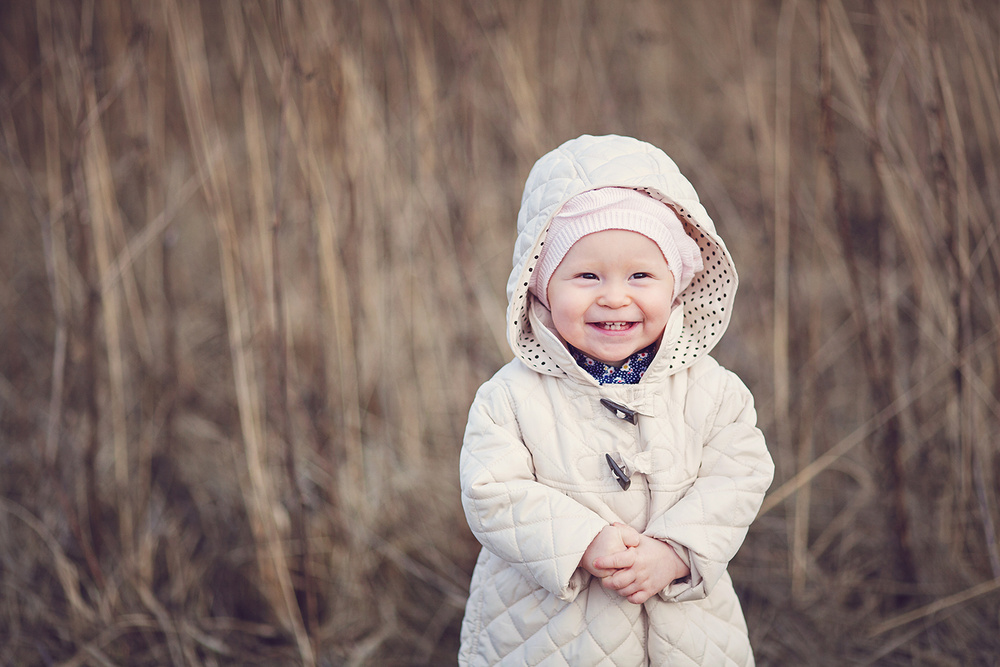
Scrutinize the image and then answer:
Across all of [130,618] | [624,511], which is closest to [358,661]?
[130,618]

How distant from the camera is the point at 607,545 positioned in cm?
124

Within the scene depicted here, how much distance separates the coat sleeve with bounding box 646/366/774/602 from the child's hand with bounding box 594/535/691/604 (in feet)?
0.06

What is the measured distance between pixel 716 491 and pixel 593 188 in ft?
1.79

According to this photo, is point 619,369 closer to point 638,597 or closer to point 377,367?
point 638,597

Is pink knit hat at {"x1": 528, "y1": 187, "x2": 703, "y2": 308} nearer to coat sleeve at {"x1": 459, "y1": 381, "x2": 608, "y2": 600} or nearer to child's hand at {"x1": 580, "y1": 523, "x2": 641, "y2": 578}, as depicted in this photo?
coat sleeve at {"x1": 459, "y1": 381, "x2": 608, "y2": 600}

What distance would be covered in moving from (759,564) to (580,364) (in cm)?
140

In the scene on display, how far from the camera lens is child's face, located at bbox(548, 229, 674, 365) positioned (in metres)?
1.27

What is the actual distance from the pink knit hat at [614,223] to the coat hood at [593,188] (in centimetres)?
2

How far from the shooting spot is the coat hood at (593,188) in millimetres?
1295

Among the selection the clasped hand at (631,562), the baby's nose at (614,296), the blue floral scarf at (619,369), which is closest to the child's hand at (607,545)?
the clasped hand at (631,562)

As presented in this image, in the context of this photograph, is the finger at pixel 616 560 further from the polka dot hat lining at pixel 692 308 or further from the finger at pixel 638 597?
the polka dot hat lining at pixel 692 308

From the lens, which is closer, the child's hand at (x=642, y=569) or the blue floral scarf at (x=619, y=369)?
the child's hand at (x=642, y=569)

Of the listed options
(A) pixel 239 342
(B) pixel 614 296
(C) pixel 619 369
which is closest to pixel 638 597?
(C) pixel 619 369

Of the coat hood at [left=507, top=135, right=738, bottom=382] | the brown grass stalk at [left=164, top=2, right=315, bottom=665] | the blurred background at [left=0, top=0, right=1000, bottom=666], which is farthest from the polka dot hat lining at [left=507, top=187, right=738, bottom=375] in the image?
the brown grass stalk at [left=164, top=2, right=315, bottom=665]
